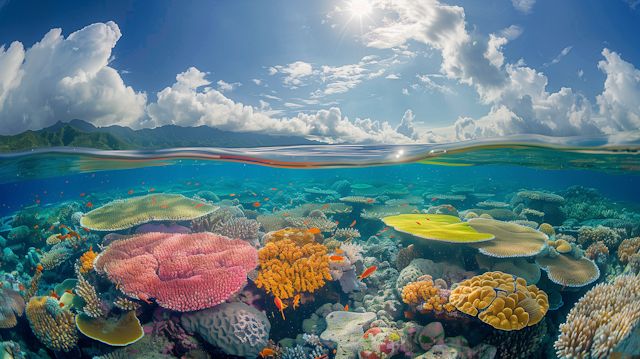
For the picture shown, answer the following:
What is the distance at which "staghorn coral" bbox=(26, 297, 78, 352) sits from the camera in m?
4.34

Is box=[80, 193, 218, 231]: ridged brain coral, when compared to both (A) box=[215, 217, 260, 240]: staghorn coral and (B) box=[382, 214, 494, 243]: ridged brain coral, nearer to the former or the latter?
(A) box=[215, 217, 260, 240]: staghorn coral

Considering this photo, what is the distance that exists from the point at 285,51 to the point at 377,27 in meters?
1.92

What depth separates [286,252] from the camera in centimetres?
488

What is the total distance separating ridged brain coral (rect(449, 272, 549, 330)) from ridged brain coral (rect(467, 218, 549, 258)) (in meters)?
0.72

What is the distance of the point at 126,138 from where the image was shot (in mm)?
6684

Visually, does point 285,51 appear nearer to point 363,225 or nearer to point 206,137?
point 206,137

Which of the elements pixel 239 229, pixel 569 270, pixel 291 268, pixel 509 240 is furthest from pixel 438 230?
pixel 239 229

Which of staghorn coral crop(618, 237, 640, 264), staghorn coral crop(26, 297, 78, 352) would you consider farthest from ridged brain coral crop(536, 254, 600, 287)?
staghorn coral crop(26, 297, 78, 352)

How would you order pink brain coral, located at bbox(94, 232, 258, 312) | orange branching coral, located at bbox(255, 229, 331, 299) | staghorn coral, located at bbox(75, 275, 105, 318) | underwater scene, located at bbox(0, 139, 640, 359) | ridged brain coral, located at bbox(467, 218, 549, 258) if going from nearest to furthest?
underwater scene, located at bbox(0, 139, 640, 359)
pink brain coral, located at bbox(94, 232, 258, 312)
staghorn coral, located at bbox(75, 275, 105, 318)
orange branching coral, located at bbox(255, 229, 331, 299)
ridged brain coral, located at bbox(467, 218, 549, 258)

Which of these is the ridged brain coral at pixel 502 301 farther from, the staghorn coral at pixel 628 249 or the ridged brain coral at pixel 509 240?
the staghorn coral at pixel 628 249

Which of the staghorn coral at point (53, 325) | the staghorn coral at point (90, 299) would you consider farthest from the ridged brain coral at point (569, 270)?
the staghorn coral at point (53, 325)

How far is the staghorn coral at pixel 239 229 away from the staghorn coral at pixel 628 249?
8.15 meters

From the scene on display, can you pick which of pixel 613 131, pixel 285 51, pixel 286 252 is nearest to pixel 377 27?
pixel 285 51

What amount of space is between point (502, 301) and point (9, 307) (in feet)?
32.1
